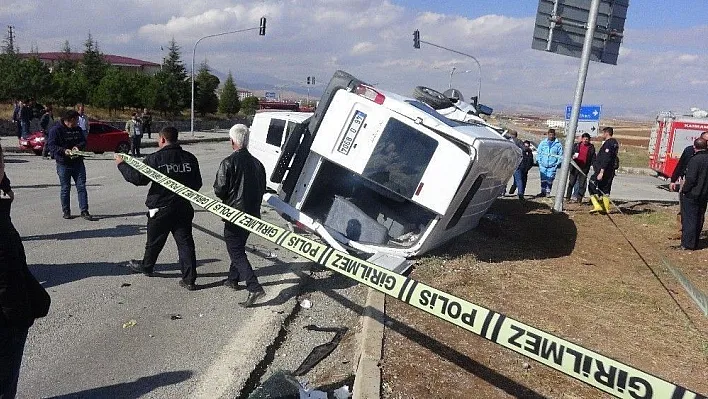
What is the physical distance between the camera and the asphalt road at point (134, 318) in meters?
4.06

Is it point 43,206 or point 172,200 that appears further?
point 43,206

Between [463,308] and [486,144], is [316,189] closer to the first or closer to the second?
[486,144]

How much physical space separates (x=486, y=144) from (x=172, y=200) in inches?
138

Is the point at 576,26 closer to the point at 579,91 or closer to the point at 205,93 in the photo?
the point at 579,91

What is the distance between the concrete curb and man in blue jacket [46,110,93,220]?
5406 millimetres

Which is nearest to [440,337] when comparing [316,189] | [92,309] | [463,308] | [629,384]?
[463,308]

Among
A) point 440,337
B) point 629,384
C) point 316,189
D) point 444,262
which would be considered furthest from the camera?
point 316,189

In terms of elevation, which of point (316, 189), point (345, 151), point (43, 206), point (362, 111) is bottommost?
point (43, 206)

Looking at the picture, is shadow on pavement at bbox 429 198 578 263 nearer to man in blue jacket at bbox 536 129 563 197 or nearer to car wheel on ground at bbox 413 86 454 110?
man in blue jacket at bbox 536 129 563 197

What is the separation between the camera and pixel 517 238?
952 centimetres

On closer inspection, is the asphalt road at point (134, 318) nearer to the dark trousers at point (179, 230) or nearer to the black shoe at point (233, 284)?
the black shoe at point (233, 284)

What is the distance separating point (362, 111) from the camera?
684 cm

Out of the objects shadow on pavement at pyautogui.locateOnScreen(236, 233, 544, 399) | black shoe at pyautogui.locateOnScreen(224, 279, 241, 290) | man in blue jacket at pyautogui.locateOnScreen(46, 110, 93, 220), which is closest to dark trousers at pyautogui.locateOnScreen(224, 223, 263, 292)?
shadow on pavement at pyautogui.locateOnScreen(236, 233, 544, 399)

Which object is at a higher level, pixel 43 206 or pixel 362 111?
pixel 362 111
